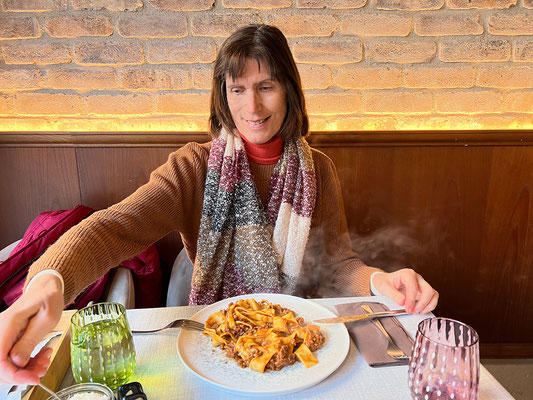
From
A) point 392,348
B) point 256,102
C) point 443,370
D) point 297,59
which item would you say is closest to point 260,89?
point 256,102

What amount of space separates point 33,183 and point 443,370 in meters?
2.17

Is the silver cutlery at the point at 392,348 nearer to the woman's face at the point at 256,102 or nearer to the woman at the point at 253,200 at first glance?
the woman at the point at 253,200

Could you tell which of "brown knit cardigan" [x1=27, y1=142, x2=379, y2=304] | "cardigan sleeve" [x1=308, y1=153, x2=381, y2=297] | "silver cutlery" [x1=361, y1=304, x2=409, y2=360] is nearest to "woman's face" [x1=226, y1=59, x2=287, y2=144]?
"brown knit cardigan" [x1=27, y1=142, x2=379, y2=304]

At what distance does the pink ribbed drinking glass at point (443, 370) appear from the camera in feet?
2.31

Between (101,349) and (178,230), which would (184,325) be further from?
(178,230)

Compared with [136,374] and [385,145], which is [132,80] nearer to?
[385,145]

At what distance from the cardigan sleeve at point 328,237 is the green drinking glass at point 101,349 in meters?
0.87

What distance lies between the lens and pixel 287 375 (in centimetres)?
82

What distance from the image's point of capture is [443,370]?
0.72 metres

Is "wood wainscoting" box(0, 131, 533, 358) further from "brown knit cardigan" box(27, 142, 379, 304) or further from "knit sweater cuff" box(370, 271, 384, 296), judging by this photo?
"knit sweater cuff" box(370, 271, 384, 296)

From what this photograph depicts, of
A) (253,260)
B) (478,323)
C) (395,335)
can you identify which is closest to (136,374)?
(395,335)

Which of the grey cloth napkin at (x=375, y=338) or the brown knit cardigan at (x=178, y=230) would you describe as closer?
the grey cloth napkin at (x=375, y=338)

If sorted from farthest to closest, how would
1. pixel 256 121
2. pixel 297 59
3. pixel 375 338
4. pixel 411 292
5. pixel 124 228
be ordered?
pixel 297 59 < pixel 256 121 < pixel 124 228 < pixel 411 292 < pixel 375 338

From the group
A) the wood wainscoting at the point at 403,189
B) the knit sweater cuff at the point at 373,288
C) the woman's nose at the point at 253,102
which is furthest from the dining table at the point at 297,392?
the wood wainscoting at the point at 403,189
